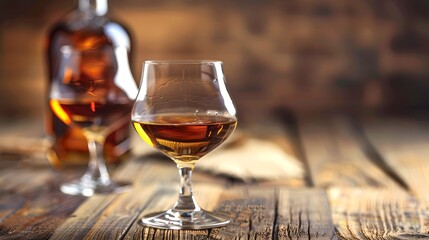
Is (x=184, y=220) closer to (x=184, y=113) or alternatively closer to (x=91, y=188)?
(x=184, y=113)

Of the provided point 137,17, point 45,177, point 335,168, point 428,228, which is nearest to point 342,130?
point 335,168

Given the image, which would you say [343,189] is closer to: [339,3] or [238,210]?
[238,210]

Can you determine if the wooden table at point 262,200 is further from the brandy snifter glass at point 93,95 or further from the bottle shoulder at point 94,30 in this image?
the bottle shoulder at point 94,30

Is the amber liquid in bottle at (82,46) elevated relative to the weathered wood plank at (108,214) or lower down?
elevated

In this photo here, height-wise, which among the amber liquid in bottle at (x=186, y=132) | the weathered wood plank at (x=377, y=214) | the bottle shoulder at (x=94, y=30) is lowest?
the weathered wood plank at (x=377, y=214)

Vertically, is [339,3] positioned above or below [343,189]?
above

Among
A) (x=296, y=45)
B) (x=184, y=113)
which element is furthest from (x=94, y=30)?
(x=296, y=45)

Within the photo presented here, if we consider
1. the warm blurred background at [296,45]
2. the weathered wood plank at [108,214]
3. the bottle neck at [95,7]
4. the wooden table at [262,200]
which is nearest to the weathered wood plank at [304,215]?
the wooden table at [262,200]
